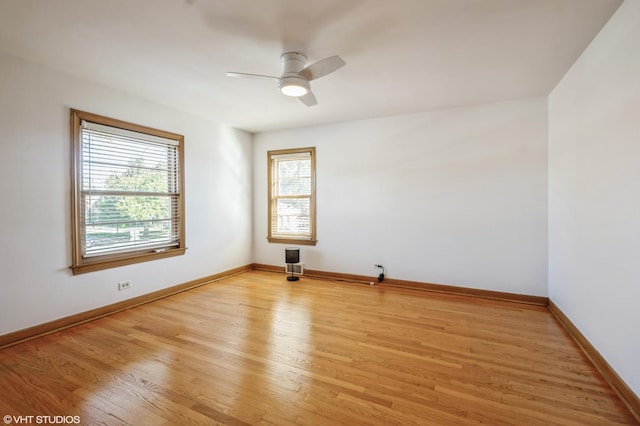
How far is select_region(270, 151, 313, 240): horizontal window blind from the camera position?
17.0ft

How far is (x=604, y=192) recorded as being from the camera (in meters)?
2.23

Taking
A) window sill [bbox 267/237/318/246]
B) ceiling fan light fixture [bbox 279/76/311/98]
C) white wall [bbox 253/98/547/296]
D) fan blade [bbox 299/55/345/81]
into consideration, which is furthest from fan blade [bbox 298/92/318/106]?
window sill [bbox 267/237/318/246]

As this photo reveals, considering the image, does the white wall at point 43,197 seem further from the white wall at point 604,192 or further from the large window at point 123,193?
the white wall at point 604,192

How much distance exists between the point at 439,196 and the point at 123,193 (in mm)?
4121

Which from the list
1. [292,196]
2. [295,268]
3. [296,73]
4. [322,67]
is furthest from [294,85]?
[295,268]

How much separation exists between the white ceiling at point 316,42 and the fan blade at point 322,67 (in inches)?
7.1

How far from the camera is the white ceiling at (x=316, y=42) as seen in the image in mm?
2014

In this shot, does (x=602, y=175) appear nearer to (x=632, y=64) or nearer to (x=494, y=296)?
(x=632, y=64)

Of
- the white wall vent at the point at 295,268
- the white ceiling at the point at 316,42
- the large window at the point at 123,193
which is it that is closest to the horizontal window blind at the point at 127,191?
the large window at the point at 123,193

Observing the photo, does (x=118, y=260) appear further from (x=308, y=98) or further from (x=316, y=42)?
(x=316, y=42)

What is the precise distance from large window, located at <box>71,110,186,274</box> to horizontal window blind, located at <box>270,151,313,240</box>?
5.54 feet

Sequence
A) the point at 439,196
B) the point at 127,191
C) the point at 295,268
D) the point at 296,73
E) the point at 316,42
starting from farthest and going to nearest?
the point at 295,268, the point at 439,196, the point at 127,191, the point at 296,73, the point at 316,42

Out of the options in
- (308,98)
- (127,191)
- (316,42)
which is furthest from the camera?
(127,191)

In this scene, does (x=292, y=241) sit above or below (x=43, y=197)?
below
